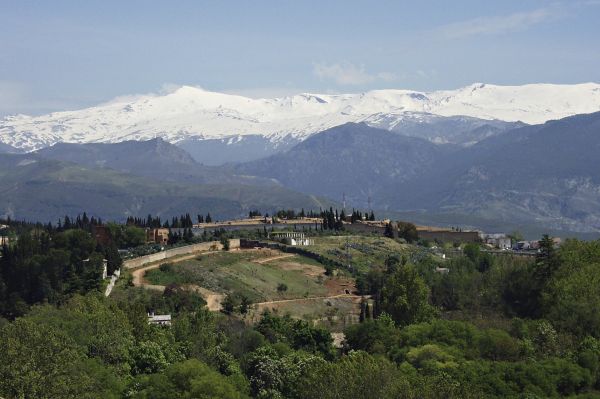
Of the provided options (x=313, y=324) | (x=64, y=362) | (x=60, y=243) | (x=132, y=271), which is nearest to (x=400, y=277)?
(x=313, y=324)

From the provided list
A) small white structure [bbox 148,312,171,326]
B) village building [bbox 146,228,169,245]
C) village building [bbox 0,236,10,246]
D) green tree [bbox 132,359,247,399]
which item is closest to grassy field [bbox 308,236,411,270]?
village building [bbox 146,228,169,245]

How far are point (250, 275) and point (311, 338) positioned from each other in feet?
127

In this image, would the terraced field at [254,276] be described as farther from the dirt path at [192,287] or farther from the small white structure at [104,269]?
the small white structure at [104,269]

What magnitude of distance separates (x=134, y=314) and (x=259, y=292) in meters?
35.4

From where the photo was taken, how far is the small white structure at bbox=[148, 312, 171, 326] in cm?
11777

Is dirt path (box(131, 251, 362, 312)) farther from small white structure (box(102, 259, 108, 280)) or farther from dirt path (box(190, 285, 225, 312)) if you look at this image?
small white structure (box(102, 259, 108, 280))

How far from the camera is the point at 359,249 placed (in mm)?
184500

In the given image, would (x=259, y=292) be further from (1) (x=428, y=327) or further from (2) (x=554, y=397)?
(2) (x=554, y=397)

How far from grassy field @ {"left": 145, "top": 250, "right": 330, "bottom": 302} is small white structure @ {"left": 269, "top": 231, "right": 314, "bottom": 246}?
14237mm

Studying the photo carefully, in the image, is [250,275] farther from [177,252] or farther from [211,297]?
[211,297]

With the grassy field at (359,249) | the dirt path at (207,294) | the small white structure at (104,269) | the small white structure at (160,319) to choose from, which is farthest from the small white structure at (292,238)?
the small white structure at (160,319)

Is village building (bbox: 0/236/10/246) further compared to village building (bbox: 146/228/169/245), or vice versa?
village building (bbox: 146/228/169/245)

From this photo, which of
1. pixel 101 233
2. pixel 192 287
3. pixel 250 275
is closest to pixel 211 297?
pixel 192 287

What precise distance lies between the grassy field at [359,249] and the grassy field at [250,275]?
8127mm
